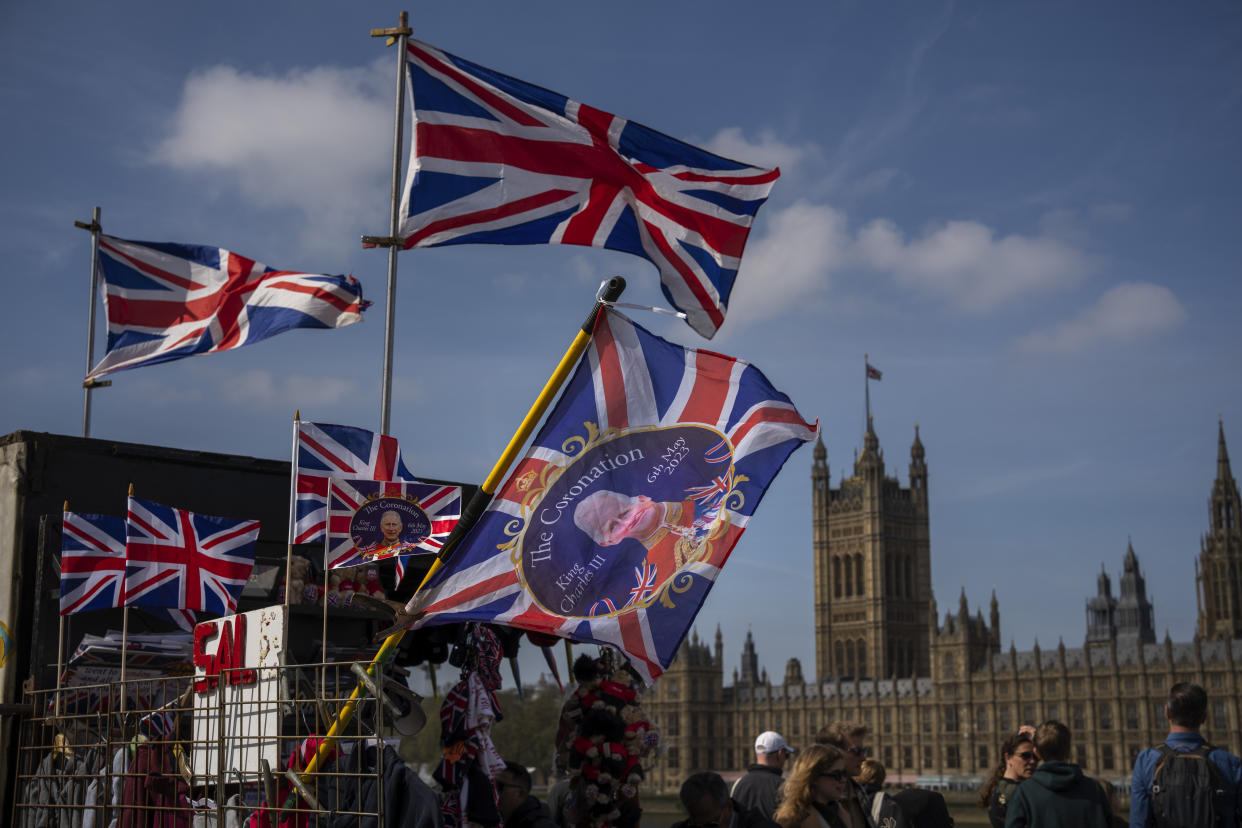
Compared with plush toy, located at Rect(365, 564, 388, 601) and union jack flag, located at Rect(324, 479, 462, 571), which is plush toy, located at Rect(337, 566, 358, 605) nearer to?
plush toy, located at Rect(365, 564, 388, 601)

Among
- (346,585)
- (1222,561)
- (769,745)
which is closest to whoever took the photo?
(769,745)

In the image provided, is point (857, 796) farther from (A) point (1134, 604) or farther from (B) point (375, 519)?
(A) point (1134, 604)

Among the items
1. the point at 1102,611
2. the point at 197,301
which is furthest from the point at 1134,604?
the point at 197,301

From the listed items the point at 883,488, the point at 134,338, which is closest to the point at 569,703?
the point at 134,338

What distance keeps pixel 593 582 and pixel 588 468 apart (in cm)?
45

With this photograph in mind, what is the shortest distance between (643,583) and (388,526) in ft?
6.55

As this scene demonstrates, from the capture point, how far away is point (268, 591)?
9.38 metres

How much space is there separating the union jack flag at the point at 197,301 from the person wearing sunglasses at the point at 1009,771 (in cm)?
591

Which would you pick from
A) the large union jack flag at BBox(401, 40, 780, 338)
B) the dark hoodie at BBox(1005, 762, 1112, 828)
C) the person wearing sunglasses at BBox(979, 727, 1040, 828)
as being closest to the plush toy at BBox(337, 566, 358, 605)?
the large union jack flag at BBox(401, 40, 780, 338)

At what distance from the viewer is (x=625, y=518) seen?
5336mm

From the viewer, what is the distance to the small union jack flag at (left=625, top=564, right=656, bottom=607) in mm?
5191

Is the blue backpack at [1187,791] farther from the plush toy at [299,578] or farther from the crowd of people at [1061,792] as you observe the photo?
the plush toy at [299,578]

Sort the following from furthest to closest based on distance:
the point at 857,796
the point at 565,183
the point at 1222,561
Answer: the point at 1222,561
the point at 565,183
the point at 857,796

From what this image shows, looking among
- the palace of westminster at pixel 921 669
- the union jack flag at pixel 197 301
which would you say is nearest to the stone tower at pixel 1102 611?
the palace of westminster at pixel 921 669
